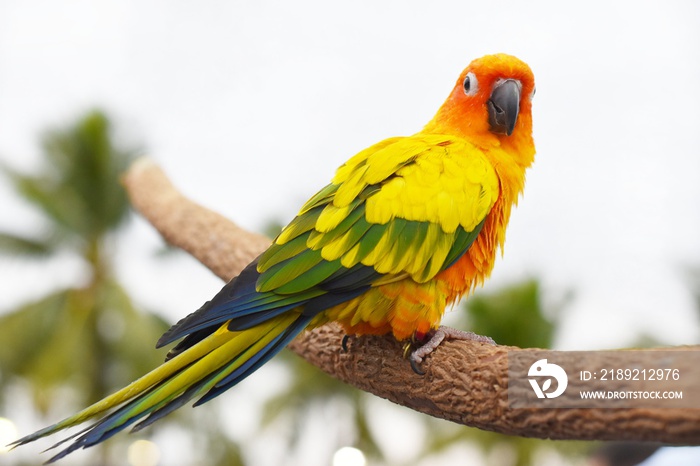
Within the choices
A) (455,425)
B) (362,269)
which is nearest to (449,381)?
(362,269)

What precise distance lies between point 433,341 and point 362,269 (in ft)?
0.81

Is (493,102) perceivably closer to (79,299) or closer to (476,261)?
(476,261)

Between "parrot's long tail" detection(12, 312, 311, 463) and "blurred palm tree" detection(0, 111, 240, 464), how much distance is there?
6001mm

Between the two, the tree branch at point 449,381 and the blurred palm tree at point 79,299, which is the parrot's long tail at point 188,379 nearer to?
the tree branch at point 449,381

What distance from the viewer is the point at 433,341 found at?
4.86 feet

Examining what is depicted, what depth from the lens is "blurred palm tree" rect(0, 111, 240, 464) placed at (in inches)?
291

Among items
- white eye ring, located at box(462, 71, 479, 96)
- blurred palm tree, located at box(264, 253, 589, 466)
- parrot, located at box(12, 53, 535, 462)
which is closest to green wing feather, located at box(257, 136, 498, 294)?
parrot, located at box(12, 53, 535, 462)

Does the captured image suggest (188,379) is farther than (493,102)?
No

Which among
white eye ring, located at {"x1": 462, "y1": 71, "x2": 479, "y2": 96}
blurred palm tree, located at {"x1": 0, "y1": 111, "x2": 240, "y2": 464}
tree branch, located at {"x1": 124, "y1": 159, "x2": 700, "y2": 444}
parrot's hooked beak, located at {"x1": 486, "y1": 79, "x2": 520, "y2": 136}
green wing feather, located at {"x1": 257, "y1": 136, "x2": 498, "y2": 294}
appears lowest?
tree branch, located at {"x1": 124, "y1": 159, "x2": 700, "y2": 444}

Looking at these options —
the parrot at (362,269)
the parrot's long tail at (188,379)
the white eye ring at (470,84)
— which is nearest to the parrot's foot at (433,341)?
the parrot at (362,269)

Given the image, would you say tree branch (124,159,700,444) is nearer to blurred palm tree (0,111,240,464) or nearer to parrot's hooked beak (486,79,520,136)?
parrot's hooked beak (486,79,520,136)

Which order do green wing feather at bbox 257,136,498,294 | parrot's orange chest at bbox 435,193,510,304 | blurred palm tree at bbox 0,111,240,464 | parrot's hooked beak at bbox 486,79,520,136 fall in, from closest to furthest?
green wing feather at bbox 257,136,498,294 → parrot's orange chest at bbox 435,193,510,304 → parrot's hooked beak at bbox 486,79,520,136 → blurred palm tree at bbox 0,111,240,464

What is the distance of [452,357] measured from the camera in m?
1.42

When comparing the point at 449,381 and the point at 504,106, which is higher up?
the point at 504,106
